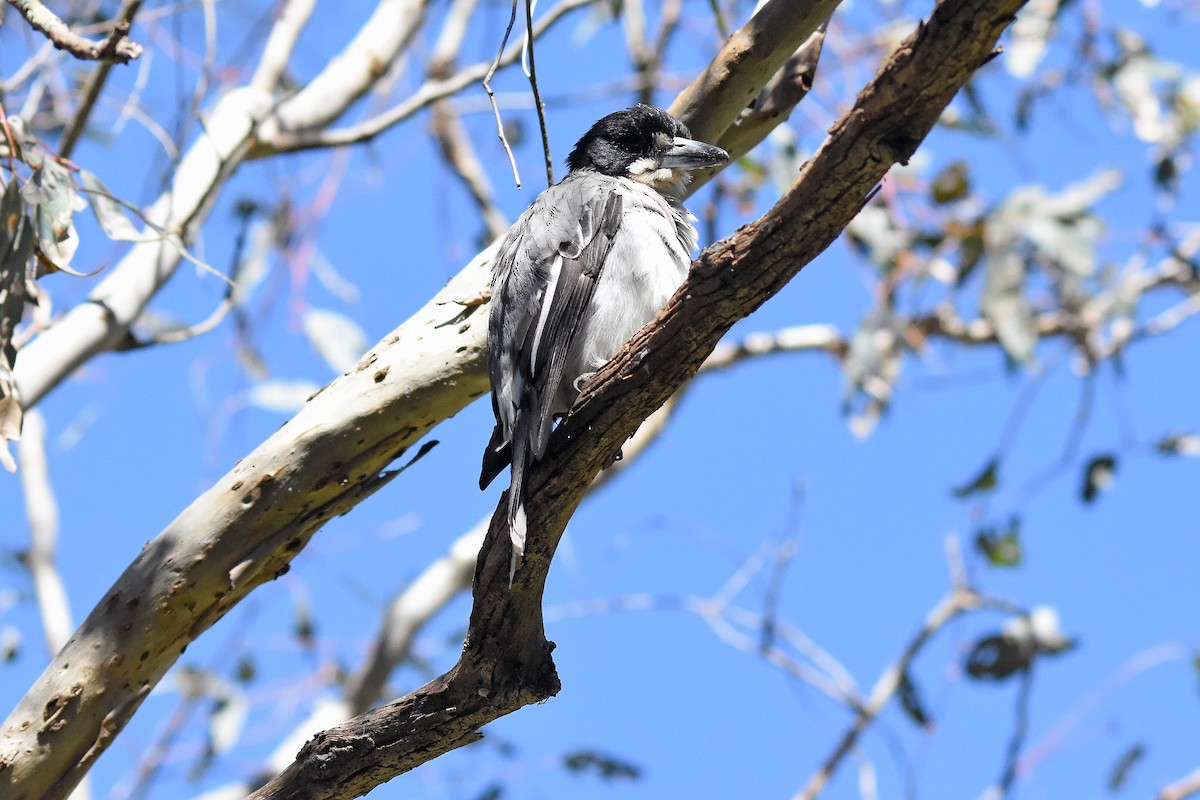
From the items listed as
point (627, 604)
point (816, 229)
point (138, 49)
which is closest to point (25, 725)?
point (138, 49)

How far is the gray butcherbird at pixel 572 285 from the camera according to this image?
3100mm

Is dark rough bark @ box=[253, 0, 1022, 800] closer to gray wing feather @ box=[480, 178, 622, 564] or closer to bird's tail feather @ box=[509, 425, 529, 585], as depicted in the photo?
bird's tail feather @ box=[509, 425, 529, 585]

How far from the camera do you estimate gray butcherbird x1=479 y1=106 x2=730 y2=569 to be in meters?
3.10

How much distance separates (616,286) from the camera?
10.8 feet

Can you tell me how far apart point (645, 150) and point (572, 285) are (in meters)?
0.80

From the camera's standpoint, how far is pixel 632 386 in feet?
8.50

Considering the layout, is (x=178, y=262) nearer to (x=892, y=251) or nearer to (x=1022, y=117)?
(x=892, y=251)

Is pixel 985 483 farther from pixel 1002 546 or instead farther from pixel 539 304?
pixel 539 304

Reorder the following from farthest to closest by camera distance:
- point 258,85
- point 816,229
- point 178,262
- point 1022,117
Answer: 1. point 1022,117
2. point 258,85
3. point 178,262
4. point 816,229

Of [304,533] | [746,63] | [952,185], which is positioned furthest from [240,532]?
[952,185]

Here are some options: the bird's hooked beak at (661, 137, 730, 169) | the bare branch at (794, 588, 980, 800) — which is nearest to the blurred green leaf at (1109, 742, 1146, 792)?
the bare branch at (794, 588, 980, 800)

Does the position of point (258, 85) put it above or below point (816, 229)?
above

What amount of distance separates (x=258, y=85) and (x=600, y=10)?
259 centimetres

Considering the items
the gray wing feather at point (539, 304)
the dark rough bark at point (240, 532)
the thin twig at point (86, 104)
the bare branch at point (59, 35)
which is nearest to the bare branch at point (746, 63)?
the dark rough bark at point (240, 532)
